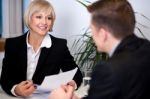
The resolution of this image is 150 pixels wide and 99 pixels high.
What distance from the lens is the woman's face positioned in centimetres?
203

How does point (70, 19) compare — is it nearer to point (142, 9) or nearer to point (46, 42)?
point (46, 42)

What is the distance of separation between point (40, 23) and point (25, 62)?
0.28 m

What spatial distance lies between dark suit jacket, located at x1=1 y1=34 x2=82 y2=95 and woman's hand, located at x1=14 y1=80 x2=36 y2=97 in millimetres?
149

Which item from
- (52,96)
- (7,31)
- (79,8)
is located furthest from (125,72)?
(7,31)

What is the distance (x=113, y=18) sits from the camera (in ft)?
3.77

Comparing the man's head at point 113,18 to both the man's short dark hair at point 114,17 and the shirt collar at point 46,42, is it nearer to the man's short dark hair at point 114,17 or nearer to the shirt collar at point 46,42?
the man's short dark hair at point 114,17

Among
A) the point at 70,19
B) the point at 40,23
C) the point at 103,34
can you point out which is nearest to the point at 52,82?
the point at 40,23

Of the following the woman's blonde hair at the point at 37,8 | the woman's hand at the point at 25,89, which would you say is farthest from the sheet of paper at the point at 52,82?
the woman's blonde hair at the point at 37,8

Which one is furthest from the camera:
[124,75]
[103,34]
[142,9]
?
[142,9]

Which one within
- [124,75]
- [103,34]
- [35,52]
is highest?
[103,34]

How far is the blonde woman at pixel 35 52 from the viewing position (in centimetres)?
199

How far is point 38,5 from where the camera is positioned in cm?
204

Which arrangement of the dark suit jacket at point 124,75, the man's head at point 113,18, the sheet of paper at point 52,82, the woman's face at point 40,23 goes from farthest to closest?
1. the woman's face at point 40,23
2. the sheet of paper at point 52,82
3. the man's head at point 113,18
4. the dark suit jacket at point 124,75

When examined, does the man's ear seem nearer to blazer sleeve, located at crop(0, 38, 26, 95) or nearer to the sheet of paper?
the sheet of paper
